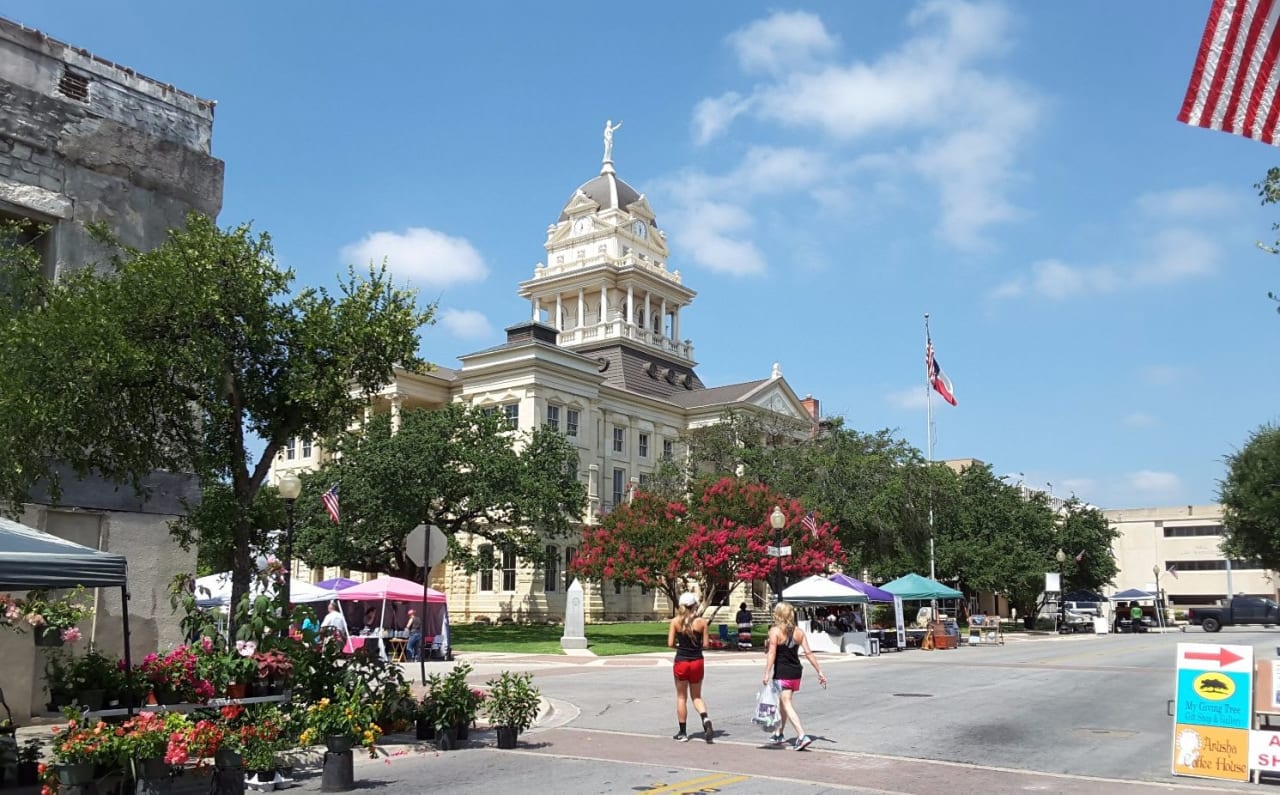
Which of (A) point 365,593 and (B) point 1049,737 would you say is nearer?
(B) point 1049,737

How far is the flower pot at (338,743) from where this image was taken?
10.4 metres

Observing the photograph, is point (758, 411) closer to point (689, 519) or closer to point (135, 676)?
point (689, 519)

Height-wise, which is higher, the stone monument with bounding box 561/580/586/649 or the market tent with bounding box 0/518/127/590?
the market tent with bounding box 0/518/127/590

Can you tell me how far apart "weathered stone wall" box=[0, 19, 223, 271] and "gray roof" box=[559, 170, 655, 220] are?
68658mm

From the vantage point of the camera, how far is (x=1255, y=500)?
56000 mm

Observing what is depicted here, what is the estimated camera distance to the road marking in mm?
10016

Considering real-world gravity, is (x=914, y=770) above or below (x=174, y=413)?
below

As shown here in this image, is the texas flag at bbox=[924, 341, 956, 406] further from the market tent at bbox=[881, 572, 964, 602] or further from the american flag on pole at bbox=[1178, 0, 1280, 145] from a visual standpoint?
the american flag on pole at bbox=[1178, 0, 1280, 145]

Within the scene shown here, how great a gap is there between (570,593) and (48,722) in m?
22.0

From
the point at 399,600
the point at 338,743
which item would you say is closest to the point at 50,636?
the point at 338,743

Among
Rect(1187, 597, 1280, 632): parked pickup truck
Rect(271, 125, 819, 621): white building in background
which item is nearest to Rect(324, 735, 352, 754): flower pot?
Rect(271, 125, 819, 621): white building in background

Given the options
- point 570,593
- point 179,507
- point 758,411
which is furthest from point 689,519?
point 179,507

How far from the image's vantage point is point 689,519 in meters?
42.1

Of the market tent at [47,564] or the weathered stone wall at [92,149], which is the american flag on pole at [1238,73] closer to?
the market tent at [47,564]
